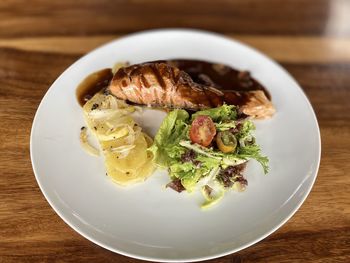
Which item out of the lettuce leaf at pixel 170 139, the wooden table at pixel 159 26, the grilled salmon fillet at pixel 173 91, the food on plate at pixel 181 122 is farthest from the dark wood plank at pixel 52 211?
the lettuce leaf at pixel 170 139

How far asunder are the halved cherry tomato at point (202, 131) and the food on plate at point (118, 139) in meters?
0.34

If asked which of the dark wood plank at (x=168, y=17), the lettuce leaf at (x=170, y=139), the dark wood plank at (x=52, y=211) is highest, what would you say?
the dark wood plank at (x=168, y=17)

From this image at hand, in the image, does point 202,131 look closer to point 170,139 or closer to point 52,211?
point 170,139

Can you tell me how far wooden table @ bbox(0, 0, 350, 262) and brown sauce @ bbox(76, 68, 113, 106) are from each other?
0.82 feet

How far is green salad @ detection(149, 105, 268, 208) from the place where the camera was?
8.77 ft

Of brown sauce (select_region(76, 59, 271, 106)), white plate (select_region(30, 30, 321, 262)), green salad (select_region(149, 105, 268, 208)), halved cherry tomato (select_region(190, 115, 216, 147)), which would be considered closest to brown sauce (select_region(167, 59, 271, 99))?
brown sauce (select_region(76, 59, 271, 106))

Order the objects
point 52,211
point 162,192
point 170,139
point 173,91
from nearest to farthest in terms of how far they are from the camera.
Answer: point 52,211 < point 162,192 < point 170,139 < point 173,91

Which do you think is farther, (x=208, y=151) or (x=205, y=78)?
(x=205, y=78)

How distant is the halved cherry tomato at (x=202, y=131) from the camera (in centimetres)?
266

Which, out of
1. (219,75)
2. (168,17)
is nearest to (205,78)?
(219,75)

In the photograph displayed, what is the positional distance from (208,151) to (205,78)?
90cm

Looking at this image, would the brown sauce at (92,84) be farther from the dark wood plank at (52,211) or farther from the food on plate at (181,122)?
the dark wood plank at (52,211)

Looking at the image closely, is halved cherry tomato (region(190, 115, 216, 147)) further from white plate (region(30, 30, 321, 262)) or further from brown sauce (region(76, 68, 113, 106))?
brown sauce (region(76, 68, 113, 106))

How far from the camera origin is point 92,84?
3.28m
